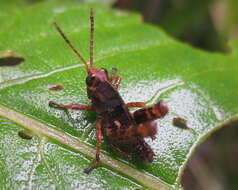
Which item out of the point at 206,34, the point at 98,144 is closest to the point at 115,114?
the point at 98,144

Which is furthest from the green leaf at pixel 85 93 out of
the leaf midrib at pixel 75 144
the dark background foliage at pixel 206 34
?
the dark background foliage at pixel 206 34

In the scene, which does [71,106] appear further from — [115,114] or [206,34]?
[206,34]

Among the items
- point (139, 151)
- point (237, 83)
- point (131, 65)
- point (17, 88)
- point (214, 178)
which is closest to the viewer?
point (139, 151)

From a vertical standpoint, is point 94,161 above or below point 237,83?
below

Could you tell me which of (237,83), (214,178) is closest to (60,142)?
(237,83)

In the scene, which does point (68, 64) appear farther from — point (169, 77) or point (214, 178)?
point (214, 178)

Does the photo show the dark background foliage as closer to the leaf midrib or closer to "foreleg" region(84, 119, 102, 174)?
the leaf midrib
